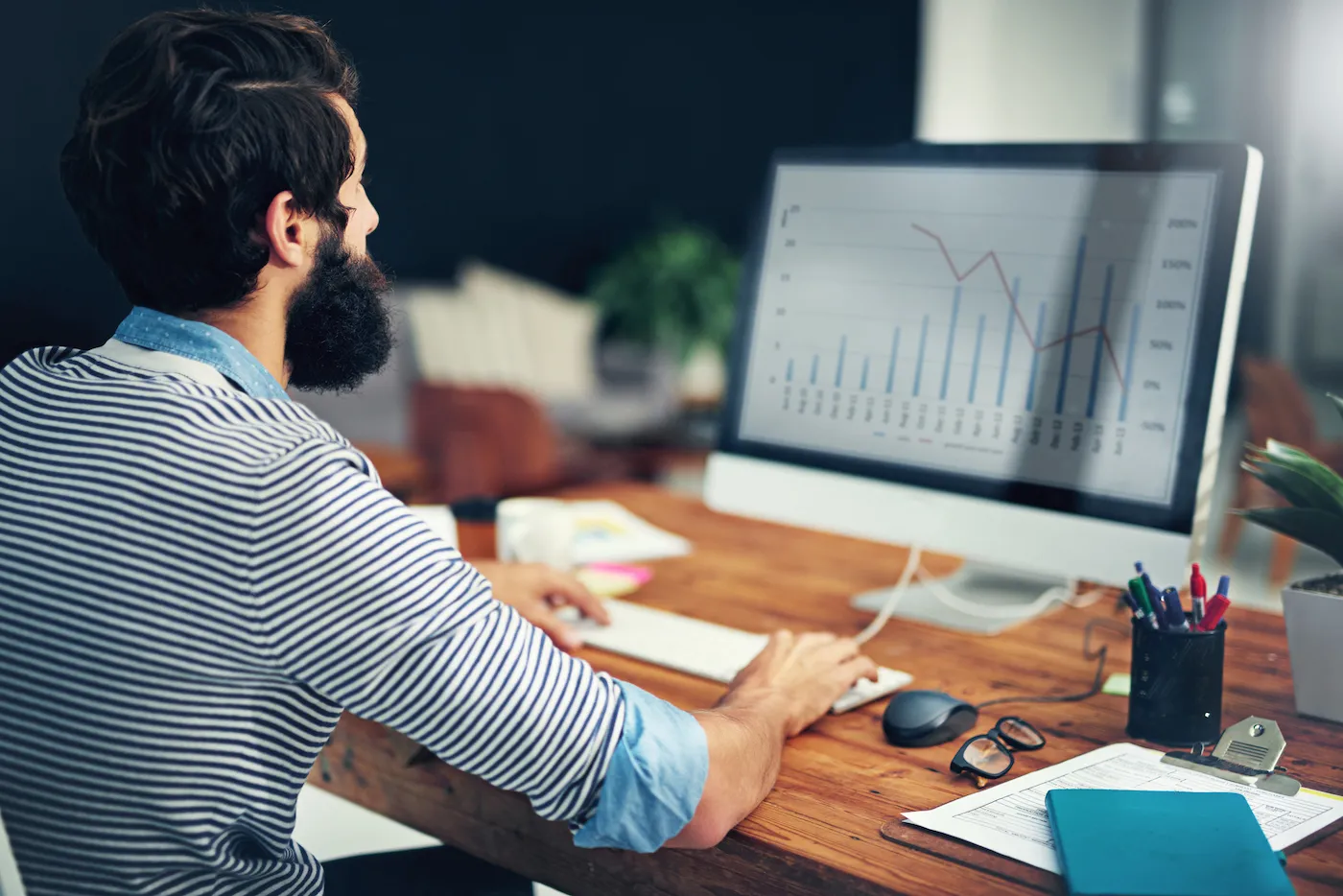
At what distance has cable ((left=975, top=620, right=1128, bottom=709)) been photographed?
1.09m

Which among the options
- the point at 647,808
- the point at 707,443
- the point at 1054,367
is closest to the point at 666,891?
the point at 647,808

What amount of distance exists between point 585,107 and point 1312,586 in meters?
4.79

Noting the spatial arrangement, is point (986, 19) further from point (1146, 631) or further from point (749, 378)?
point (1146, 631)

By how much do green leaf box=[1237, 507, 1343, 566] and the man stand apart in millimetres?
525

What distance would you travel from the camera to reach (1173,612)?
100cm

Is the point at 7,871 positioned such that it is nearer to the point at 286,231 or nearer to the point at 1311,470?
the point at 286,231

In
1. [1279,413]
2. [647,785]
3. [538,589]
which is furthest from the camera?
[1279,413]

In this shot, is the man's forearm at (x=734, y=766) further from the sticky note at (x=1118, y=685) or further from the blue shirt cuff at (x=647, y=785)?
the sticky note at (x=1118, y=685)

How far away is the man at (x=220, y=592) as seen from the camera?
2.51ft

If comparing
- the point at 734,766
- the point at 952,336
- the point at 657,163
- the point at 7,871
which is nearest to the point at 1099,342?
the point at 952,336

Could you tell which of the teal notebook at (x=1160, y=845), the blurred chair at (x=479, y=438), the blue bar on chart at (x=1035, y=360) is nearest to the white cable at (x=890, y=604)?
the blue bar on chart at (x=1035, y=360)

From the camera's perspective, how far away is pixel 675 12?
18.7 feet

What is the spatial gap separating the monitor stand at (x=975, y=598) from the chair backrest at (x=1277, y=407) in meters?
2.56

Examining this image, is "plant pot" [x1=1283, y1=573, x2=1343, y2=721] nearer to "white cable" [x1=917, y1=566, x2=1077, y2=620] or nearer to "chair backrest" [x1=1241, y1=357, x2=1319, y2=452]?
"white cable" [x1=917, y1=566, x2=1077, y2=620]
